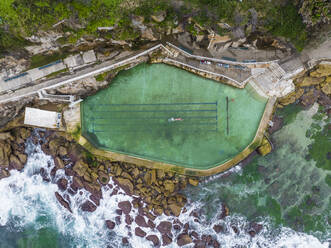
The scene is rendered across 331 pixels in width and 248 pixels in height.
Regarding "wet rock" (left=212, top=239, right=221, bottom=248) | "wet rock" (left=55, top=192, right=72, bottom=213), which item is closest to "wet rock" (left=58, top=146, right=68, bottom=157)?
"wet rock" (left=55, top=192, right=72, bottom=213)

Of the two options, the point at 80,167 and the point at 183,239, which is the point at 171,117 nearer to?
the point at 80,167

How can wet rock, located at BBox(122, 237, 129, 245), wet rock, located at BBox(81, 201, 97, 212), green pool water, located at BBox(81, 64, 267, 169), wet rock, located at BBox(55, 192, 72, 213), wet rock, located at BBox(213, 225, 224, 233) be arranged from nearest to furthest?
green pool water, located at BBox(81, 64, 267, 169)
wet rock, located at BBox(213, 225, 224, 233)
wet rock, located at BBox(122, 237, 129, 245)
wet rock, located at BBox(81, 201, 97, 212)
wet rock, located at BBox(55, 192, 72, 213)

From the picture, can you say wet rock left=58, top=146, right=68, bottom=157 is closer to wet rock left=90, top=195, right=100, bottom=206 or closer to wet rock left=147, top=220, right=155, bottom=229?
wet rock left=90, top=195, right=100, bottom=206

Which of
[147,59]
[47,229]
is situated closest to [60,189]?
[47,229]

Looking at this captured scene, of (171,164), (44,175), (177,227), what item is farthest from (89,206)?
(171,164)

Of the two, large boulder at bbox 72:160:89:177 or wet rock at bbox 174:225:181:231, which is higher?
large boulder at bbox 72:160:89:177

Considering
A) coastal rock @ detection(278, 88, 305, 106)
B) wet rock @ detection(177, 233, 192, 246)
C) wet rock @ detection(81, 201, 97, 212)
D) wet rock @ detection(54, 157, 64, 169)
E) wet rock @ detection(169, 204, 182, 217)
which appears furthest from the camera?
wet rock @ detection(81, 201, 97, 212)

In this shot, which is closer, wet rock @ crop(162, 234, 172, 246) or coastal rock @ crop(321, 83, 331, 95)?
coastal rock @ crop(321, 83, 331, 95)

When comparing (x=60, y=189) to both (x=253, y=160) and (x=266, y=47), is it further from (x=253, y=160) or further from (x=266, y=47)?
(x=266, y=47)
